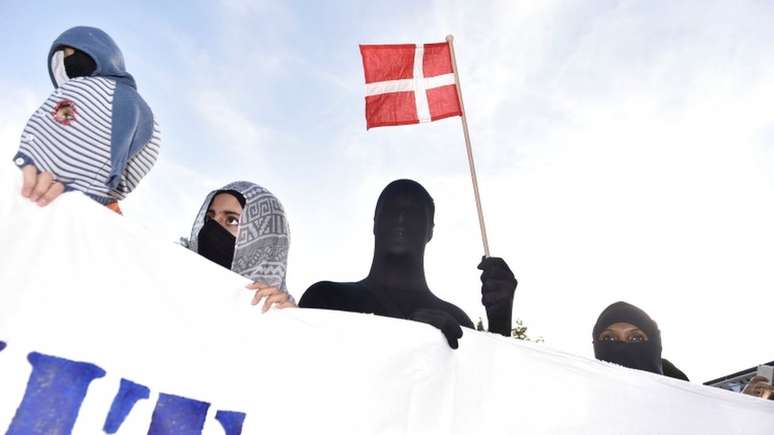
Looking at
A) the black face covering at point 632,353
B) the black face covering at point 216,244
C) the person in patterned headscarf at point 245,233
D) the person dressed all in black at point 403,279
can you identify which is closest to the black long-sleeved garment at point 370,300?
the person dressed all in black at point 403,279

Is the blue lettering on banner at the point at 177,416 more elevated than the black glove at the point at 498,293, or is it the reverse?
the black glove at the point at 498,293

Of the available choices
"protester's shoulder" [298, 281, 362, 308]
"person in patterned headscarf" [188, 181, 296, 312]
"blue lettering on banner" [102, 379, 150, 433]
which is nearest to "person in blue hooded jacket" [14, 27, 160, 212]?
"person in patterned headscarf" [188, 181, 296, 312]

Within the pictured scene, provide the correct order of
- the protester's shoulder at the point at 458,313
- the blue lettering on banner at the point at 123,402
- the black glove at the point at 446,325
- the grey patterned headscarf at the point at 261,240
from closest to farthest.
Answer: the blue lettering on banner at the point at 123,402 < the black glove at the point at 446,325 < the grey patterned headscarf at the point at 261,240 < the protester's shoulder at the point at 458,313

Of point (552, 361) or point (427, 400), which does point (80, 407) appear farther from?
point (552, 361)

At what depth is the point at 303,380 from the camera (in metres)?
1.94

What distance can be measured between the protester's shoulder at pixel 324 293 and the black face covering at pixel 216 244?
0.43 m

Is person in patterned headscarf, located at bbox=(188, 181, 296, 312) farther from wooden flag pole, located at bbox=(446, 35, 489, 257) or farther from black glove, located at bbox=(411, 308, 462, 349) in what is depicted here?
wooden flag pole, located at bbox=(446, 35, 489, 257)

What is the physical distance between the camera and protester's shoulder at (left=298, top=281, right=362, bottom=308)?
2848 millimetres

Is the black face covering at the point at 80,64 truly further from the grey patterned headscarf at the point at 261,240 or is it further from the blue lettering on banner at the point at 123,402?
the blue lettering on banner at the point at 123,402

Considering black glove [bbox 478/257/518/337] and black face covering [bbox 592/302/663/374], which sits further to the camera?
black face covering [bbox 592/302/663/374]

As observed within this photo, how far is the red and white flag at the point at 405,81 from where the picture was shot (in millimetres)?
4879

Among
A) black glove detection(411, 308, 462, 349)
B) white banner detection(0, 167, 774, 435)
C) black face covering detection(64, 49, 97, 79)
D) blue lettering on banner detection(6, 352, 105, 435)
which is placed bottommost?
blue lettering on banner detection(6, 352, 105, 435)

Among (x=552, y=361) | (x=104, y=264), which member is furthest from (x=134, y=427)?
(x=552, y=361)

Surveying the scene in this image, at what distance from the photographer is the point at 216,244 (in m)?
2.70
